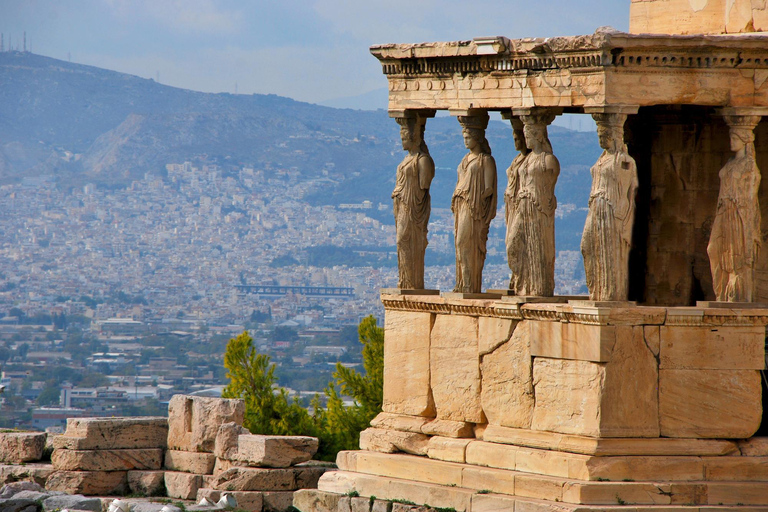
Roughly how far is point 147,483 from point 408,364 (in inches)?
164

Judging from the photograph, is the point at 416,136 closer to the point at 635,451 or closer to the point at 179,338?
the point at 635,451

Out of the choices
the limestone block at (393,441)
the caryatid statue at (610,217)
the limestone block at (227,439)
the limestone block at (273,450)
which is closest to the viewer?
the caryatid statue at (610,217)

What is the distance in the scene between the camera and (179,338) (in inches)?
3334

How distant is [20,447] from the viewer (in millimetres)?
22031

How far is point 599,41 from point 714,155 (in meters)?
2.96

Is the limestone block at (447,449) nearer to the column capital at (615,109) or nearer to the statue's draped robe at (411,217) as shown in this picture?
the statue's draped robe at (411,217)

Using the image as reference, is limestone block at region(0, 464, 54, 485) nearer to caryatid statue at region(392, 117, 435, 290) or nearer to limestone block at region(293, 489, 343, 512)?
limestone block at region(293, 489, 343, 512)

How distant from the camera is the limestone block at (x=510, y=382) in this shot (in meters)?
17.2

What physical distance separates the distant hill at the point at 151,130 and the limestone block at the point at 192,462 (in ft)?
244

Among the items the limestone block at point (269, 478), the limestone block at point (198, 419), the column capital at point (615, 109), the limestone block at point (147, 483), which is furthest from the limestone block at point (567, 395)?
the limestone block at point (147, 483)

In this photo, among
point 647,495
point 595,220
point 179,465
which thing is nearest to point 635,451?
point 647,495

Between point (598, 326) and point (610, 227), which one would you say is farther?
point (610, 227)

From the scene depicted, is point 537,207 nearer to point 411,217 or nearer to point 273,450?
point 411,217

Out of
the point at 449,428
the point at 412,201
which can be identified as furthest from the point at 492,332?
the point at 412,201
